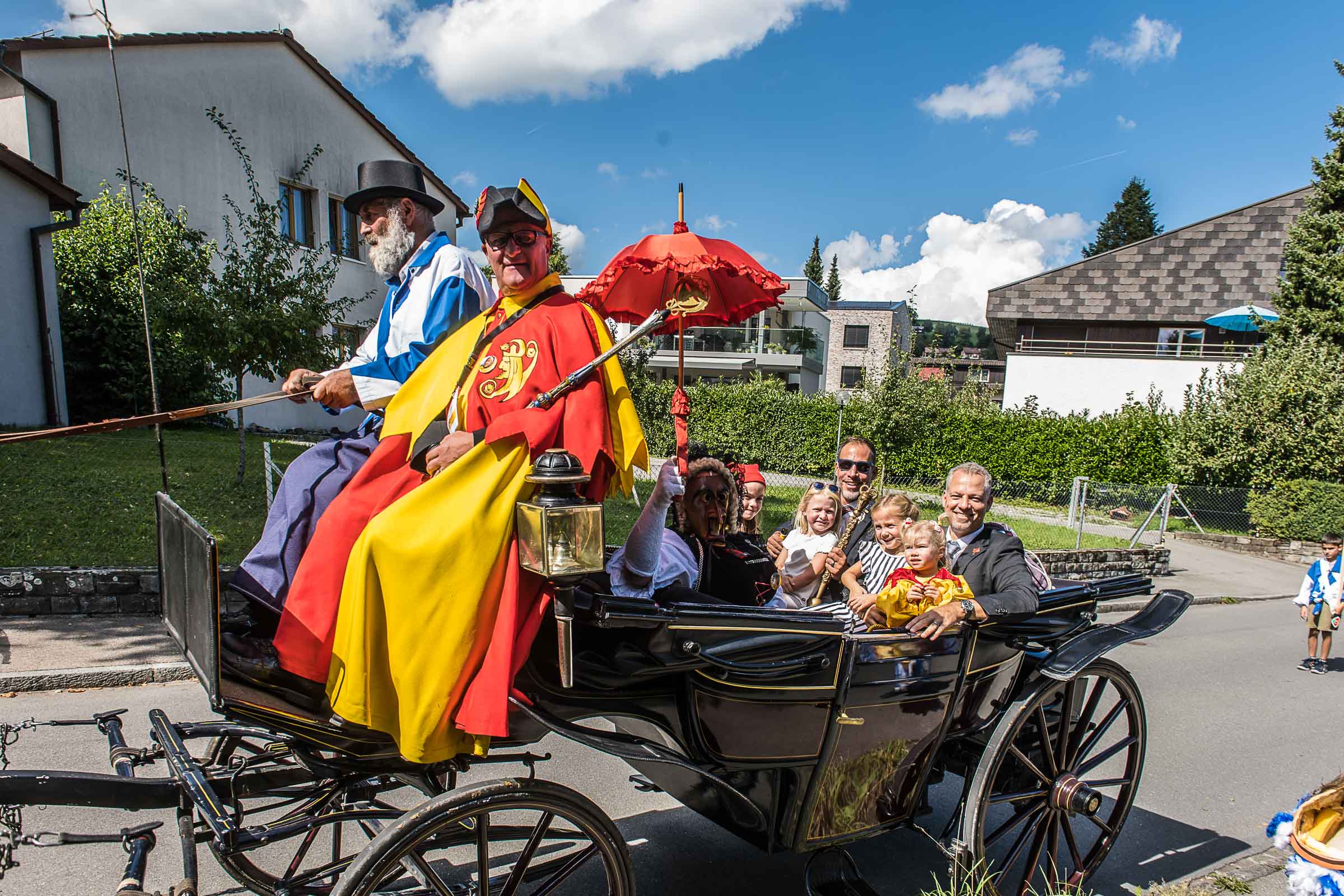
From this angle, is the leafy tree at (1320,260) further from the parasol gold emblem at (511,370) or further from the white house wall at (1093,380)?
the parasol gold emblem at (511,370)

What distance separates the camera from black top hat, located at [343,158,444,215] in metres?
2.92

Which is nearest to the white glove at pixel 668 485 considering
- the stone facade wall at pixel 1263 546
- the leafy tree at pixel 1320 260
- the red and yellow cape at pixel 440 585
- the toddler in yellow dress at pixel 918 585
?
the red and yellow cape at pixel 440 585

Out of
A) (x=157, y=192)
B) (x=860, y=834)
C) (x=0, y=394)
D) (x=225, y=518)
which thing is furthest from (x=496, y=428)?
(x=157, y=192)

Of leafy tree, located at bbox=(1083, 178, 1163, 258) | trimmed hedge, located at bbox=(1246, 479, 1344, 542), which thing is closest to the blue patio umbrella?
trimmed hedge, located at bbox=(1246, 479, 1344, 542)

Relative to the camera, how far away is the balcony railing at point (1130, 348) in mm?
22906

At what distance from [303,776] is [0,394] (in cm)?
1362

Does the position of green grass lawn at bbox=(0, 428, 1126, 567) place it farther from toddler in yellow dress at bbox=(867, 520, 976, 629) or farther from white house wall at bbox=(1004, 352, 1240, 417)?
white house wall at bbox=(1004, 352, 1240, 417)

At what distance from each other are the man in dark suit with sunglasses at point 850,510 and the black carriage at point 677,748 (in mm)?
1058

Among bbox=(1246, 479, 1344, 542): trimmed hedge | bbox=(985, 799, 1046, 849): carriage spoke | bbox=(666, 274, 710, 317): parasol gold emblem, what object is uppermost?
bbox=(666, 274, 710, 317): parasol gold emblem

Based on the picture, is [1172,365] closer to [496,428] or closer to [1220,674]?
[1220,674]

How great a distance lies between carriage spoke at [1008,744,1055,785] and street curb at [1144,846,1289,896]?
0.55 metres

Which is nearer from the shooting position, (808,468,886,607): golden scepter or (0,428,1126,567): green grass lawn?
(808,468,886,607): golden scepter

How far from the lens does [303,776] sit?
2373 millimetres

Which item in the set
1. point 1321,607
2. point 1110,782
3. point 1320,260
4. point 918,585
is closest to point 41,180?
point 918,585
